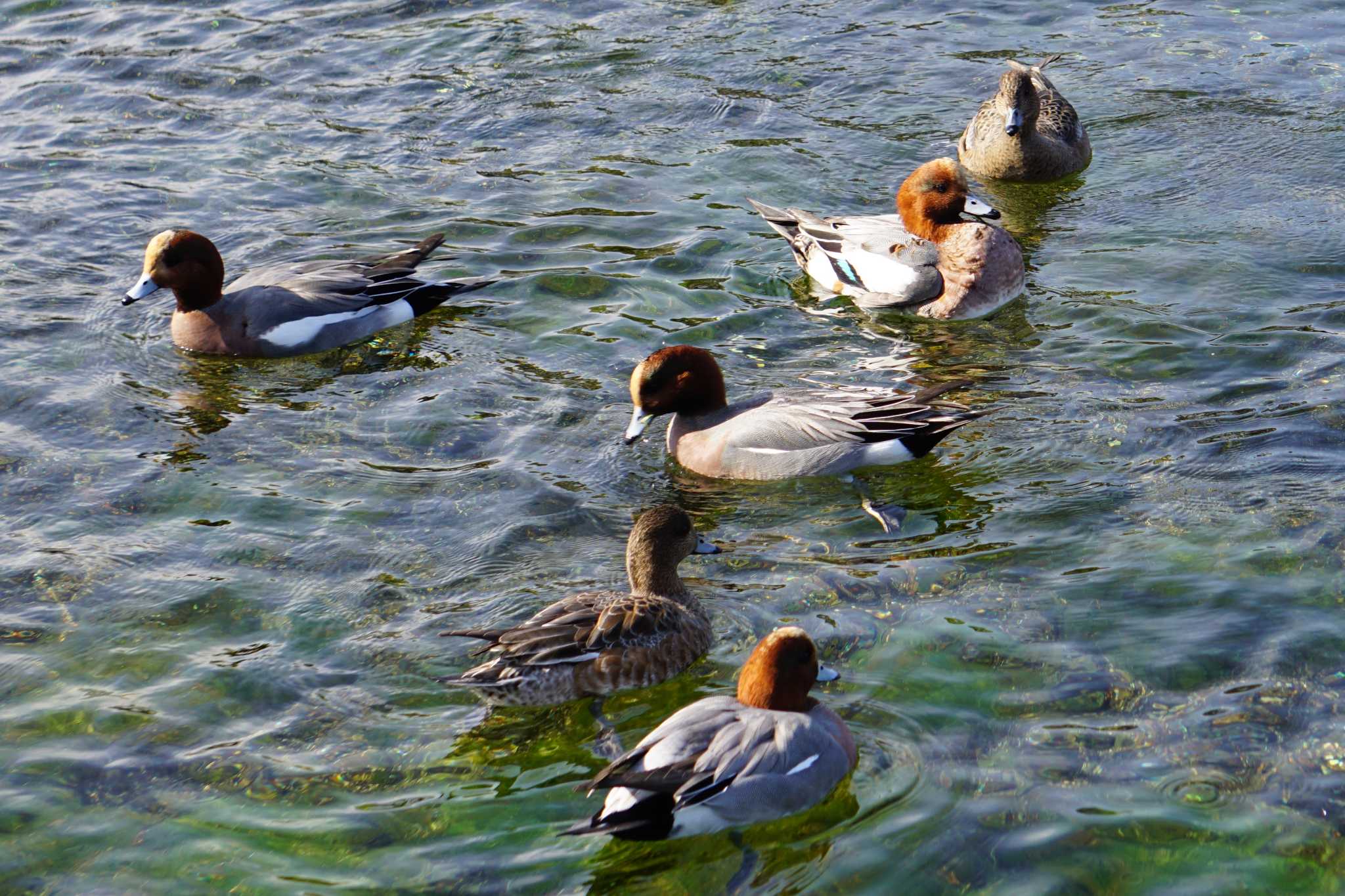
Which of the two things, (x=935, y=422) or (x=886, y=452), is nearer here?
(x=935, y=422)

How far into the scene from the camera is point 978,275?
10.8 m

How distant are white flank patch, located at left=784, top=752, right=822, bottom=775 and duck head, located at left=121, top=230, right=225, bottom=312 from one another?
21.6 ft

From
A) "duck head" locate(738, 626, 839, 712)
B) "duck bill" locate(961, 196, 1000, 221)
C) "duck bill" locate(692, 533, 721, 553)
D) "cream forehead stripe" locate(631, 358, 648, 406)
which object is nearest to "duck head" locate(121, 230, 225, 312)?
"cream forehead stripe" locate(631, 358, 648, 406)

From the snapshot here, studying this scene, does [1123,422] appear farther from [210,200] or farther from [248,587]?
[210,200]

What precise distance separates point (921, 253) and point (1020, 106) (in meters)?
2.37

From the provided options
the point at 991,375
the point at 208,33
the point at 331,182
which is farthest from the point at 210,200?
the point at 991,375

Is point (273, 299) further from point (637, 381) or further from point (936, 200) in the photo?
point (936, 200)

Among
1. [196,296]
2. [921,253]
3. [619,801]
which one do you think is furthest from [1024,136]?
[619,801]

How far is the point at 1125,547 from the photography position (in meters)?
7.78

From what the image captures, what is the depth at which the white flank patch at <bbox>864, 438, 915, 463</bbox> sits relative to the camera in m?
8.83

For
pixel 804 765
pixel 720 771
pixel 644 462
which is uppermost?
pixel 720 771

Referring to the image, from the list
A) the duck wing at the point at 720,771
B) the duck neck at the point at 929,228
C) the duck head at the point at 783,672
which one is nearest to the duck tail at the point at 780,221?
the duck neck at the point at 929,228

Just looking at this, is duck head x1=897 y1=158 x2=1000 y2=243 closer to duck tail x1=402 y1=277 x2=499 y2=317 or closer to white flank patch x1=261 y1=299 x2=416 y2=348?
duck tail x1=402 y1=277 x2=499 y2=317

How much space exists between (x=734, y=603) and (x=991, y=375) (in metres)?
3.17
